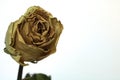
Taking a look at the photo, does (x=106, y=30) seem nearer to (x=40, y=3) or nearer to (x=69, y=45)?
(x=69, y=45)

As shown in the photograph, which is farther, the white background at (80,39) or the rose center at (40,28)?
the white background at (80,39)

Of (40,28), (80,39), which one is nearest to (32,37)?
(40,28)

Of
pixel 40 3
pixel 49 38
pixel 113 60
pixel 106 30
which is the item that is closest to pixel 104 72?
pixel 113 60

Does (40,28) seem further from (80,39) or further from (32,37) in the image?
(80,39)

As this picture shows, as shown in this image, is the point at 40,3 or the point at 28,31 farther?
the point at 40,3

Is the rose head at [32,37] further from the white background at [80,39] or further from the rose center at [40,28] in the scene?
the white background at [80,39]

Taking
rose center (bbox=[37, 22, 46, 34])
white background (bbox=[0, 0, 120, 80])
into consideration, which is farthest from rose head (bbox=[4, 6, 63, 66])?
white background (bbox=[0, 0, 120, 80])

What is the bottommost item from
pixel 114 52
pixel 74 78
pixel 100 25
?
pixel 74 78

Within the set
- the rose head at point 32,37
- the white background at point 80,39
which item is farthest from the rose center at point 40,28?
the white background at point 80,39
